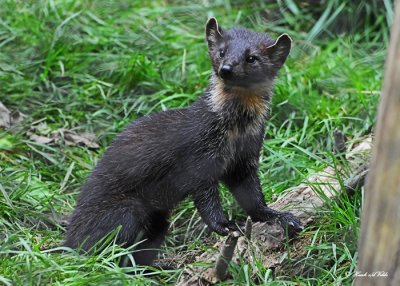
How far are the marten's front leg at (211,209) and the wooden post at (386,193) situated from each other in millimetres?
2019

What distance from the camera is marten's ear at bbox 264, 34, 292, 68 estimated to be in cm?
630

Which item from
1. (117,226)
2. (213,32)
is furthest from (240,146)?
(117,226)

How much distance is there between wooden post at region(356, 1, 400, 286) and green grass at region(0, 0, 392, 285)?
1.44 meters

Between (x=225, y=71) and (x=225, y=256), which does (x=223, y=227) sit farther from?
(x=225, y=71)

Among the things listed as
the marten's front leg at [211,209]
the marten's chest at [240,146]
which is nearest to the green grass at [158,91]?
the marten's front leg at [211,209]

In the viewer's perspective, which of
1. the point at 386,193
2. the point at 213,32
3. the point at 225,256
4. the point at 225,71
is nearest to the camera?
the point at 386,193

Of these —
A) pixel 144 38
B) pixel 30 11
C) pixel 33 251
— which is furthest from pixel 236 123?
pixel 30 11

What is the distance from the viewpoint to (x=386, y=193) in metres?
3.86

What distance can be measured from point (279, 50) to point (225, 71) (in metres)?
0.64

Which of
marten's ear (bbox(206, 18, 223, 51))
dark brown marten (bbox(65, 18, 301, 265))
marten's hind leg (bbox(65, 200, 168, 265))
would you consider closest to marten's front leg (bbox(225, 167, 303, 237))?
dark brown marten (bbox(65, 18, 301, 265))

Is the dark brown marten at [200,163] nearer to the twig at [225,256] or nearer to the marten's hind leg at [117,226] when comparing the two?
the marten's hind leg at [117,226]

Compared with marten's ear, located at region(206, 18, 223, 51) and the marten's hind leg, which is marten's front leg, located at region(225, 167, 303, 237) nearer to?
the marten's hind leg

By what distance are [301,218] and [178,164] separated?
3.25ft

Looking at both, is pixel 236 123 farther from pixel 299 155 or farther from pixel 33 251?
pixel 33 251
